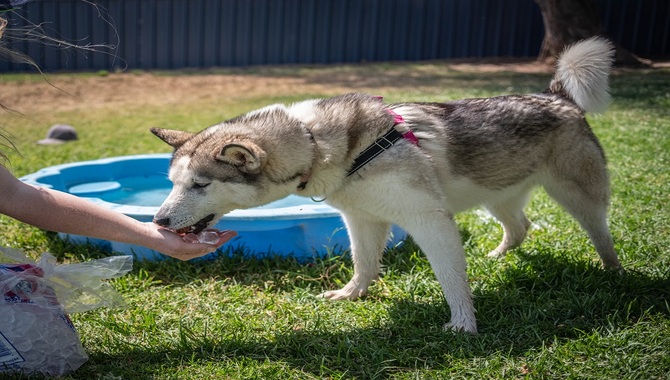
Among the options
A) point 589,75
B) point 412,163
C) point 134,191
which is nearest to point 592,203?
point 589,75

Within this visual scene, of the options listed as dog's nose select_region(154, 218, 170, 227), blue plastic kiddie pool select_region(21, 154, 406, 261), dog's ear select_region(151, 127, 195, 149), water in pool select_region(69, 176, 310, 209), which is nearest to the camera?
dog's nose select_region(154, 218, 170, 227)

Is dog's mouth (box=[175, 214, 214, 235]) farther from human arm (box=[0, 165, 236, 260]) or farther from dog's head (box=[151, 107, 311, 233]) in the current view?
human arm (box=[0, 165, 236, 260])

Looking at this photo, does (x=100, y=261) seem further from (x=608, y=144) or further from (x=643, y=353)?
(x=608, y=144)

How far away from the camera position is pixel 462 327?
11.4 feet

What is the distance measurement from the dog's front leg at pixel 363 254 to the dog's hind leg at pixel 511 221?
33.8 inches

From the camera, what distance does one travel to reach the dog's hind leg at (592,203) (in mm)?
4105

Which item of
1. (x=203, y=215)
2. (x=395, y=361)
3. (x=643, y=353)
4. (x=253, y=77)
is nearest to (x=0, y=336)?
(x=203, y=215)

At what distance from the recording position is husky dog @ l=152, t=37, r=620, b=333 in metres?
3.47

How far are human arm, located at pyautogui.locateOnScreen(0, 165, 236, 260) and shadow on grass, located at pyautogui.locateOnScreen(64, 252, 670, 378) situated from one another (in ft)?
1.62

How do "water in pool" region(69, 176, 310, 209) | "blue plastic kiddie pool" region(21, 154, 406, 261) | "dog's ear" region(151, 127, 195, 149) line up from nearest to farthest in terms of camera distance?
"dog's ear" region(151, 127, 195, 149) < "blue plastic kiddie pool" region(21, 154, 406, 261) < "water in pool" region(69, 176, 310, 209)

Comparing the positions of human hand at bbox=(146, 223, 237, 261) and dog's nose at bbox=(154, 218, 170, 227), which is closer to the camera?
human hand at bbox=(146, 223, 237, 261)

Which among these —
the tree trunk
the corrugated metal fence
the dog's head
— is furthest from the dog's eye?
the corrugated metal fence

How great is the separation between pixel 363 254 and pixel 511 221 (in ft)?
3.73

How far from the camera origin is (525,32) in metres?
17.6
